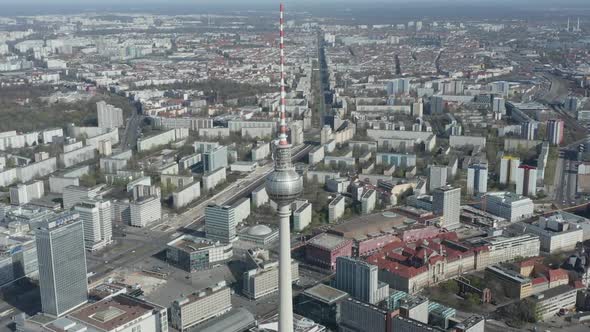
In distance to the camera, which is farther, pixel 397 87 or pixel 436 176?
pixel 397 87

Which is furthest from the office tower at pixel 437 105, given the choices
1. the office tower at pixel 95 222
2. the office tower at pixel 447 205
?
the office tower at pixel 95 222

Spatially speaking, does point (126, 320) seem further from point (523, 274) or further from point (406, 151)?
point (406, 151)

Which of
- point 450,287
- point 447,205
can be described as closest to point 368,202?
point 447,205

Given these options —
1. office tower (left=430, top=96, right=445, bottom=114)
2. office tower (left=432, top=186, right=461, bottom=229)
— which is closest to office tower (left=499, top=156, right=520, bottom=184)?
office tower (left=432, top=186, right=461, bottom=229)

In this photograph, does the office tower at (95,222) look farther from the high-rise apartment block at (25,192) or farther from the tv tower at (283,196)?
the tv tower at (283,196)

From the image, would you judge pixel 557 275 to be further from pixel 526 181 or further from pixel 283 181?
pixel 283 181

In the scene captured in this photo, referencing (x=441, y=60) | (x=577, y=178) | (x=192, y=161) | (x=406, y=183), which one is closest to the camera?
(x=406, y=183)

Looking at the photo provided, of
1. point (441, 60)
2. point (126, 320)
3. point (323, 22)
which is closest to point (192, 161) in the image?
point (126, 320)
